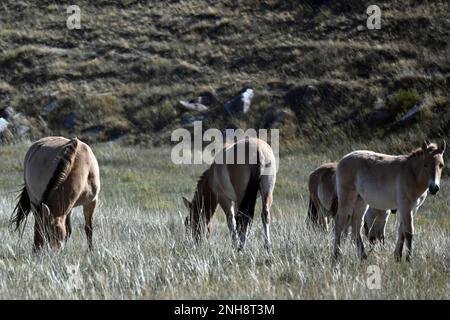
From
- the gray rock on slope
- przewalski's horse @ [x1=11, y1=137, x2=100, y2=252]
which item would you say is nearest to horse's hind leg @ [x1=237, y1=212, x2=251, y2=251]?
przewalski's horse @ [x1=11, y1=137, x2=100, y2=252]

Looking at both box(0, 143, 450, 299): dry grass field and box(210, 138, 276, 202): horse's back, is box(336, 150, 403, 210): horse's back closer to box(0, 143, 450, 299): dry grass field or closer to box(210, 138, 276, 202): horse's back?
box(0, 143, 450, 299): dry grass field

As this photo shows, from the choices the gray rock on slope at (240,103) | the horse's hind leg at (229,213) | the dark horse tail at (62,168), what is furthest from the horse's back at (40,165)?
the gray rock on slope at (240,103)

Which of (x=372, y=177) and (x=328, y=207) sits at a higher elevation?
(x=372, y=177)

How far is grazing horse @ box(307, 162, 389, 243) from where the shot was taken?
11.4m

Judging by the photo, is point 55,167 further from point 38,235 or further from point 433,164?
point 433,164

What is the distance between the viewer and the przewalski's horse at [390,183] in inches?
363

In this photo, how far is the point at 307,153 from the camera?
2681 cm

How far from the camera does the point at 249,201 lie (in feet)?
35.7

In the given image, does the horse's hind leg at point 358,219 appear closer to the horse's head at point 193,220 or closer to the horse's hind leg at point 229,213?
the horse's hind leg at point 229,213

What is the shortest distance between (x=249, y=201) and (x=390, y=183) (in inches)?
87.8

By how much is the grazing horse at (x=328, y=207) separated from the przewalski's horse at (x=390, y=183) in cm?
117

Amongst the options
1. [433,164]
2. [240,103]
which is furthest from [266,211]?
[240,103]

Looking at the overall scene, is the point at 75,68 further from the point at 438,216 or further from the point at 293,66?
the point at 438,216
